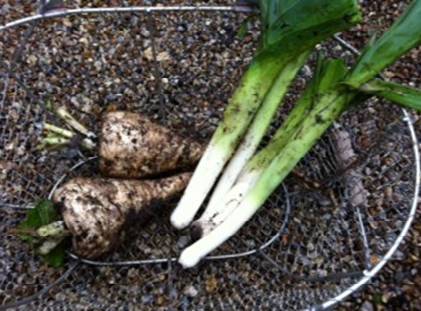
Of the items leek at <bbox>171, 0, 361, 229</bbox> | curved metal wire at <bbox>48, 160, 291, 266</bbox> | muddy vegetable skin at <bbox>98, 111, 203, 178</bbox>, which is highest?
leek at <bbox>171, 0, 361, 229</bbox>

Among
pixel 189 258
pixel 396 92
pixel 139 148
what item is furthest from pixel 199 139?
pixel 396 92

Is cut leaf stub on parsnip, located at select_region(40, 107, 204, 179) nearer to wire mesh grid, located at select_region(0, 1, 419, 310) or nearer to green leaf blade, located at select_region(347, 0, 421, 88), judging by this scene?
wire mesh grid, located at select_region(0, 1, 419, 310)

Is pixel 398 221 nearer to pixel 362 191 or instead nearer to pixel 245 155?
pixel 362 191

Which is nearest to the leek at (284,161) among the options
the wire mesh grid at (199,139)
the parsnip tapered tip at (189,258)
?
the parsnip tapered tip at (189,258)

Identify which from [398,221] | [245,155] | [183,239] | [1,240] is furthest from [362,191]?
[1,240]

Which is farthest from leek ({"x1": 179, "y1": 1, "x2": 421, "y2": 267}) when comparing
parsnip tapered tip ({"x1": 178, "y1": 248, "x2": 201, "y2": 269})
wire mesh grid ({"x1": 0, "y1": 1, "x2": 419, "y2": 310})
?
wire mesh grid ({"x1": 0, "y1": 1, "x2": 419, "y2": 310})

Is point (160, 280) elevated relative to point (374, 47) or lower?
lower

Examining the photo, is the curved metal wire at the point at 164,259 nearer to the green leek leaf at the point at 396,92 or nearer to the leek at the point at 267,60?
the leek at the point at 267,60
